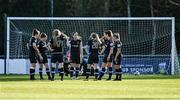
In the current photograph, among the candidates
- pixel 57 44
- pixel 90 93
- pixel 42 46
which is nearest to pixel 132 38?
pixel 42 46

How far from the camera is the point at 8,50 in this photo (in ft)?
118

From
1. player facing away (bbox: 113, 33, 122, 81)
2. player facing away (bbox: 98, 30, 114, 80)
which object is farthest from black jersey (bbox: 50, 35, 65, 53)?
player facing away (bbox: 113, 33, 122, 81)

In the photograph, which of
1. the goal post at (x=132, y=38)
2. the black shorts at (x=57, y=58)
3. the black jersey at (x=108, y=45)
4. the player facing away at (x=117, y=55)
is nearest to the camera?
the black shorts at (x=57, y=58)

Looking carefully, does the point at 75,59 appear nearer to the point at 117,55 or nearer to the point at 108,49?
the point at 108,49

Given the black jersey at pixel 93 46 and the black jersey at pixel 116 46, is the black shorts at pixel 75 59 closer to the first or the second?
the black jersey at pixel 93 46

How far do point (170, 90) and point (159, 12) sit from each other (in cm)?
4725

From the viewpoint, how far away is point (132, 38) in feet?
143

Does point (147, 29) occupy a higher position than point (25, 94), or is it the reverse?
point (147, 29)

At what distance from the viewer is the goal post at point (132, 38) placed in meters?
36.7

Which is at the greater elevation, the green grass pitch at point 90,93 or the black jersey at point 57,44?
the black jersey at point 57,44

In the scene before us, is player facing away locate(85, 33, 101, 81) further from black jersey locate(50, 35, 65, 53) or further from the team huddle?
black jersey locate(50, 35, 65, 53)

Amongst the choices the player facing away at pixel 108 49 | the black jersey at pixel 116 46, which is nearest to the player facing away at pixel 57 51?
the player facing away at pixel 108 49

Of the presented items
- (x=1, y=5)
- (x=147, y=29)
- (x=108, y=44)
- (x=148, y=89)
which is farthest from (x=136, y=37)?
(x=1, y=5)

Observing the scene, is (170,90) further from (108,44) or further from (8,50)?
(8,50)
